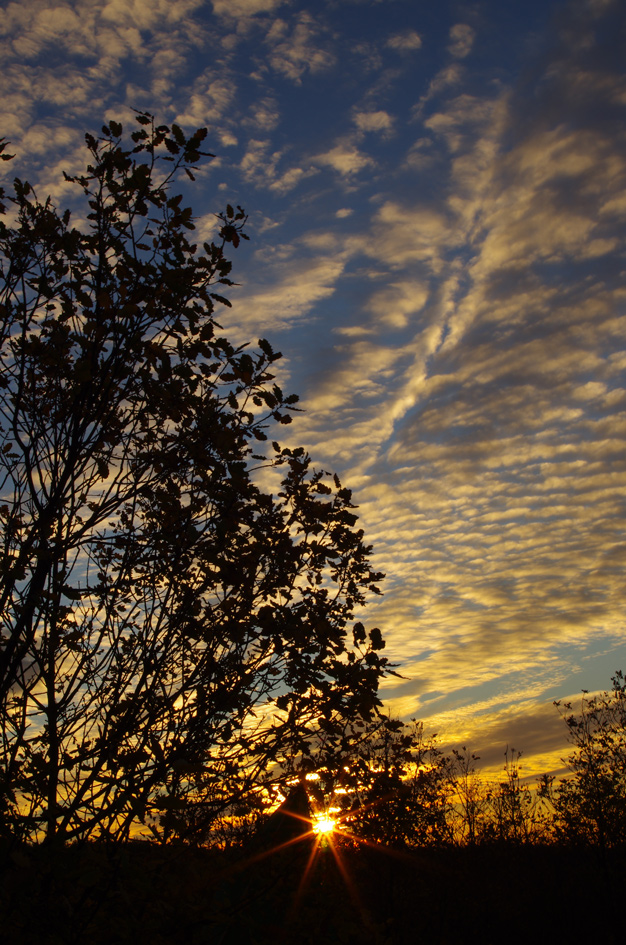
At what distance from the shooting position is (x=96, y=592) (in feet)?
14.3

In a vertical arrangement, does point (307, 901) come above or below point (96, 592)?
below

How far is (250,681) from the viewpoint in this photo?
4461 millimetres

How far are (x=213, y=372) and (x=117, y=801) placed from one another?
3.26 meters

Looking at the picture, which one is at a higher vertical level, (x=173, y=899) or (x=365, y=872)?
(x=173, y=899)

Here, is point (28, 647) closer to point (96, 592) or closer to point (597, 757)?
point (96, 592)

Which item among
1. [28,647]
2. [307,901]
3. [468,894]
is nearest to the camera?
[28,647]

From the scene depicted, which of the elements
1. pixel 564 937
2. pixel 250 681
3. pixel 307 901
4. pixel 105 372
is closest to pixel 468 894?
pixel 564 937

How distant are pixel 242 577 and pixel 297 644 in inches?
24.4

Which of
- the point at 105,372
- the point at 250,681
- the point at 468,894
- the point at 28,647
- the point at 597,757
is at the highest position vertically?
the point at 105,372

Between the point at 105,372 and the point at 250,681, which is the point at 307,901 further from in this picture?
the point at 105,372

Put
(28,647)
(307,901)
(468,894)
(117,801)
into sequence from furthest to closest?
(468,894) → (307,901) → (28,647) → (117,801)

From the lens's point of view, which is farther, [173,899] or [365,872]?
[365,872]

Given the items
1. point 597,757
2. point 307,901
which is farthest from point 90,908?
point 597,757

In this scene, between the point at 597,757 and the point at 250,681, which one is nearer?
the point at 250,681
